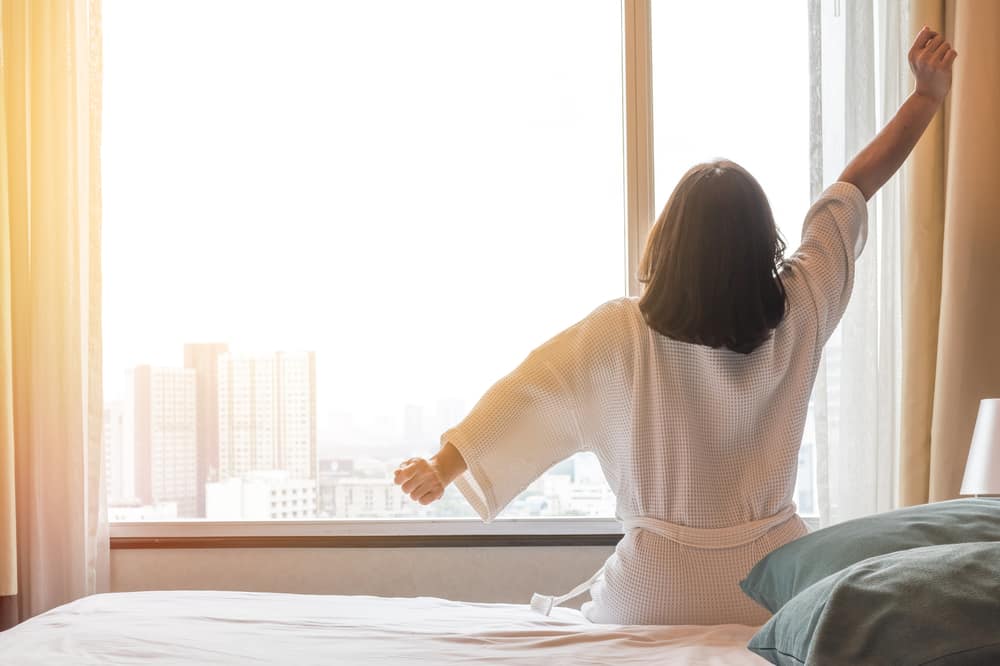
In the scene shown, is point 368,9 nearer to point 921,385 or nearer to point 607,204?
point 607,204

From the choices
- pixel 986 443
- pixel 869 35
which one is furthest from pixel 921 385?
pixel 869 35

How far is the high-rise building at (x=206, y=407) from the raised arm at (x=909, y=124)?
177 centimetres

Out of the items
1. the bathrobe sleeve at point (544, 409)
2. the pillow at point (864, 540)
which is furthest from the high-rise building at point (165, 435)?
the pillow at point (864, 540)

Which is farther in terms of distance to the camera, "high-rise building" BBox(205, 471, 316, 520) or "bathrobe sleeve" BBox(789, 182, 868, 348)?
"high-rise building" BBox(205, 471, 316, 520)

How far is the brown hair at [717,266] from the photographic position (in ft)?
5.07

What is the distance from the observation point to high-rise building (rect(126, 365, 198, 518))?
2.73 metres

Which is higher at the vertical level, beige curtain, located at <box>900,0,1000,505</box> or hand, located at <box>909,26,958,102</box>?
hand, located at <box>909,26,958,102</box>

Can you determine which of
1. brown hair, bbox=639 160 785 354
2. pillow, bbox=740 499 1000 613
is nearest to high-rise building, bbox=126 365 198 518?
brown hair, bbox=639 160 785 354

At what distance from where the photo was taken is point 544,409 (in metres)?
1.67

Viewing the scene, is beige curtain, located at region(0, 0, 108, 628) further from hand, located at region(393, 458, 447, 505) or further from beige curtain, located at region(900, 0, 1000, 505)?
beige curtain, located at region(900, 0, 1000, 505)

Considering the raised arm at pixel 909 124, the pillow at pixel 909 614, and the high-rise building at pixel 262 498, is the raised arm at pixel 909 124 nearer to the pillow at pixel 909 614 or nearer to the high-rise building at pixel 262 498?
the pillow at pixel 909 614

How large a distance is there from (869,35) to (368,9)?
1.38m

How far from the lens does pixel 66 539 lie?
2.52 metres

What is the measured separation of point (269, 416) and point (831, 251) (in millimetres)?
1643
